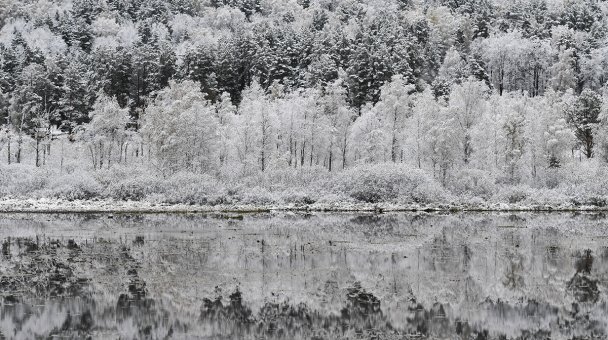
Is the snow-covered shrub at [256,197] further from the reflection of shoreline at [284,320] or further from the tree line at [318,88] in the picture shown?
the reflection of shoreline at [284,320]

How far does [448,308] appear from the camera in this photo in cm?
1647

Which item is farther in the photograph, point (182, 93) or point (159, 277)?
point (182, 93)

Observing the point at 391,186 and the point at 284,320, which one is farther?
the point at 391,186

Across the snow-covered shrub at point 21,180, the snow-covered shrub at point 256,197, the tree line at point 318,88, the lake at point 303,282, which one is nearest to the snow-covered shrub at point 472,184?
the tree line at point 318,88

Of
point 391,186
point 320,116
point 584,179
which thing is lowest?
point 391,186

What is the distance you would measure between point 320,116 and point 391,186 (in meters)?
14.8

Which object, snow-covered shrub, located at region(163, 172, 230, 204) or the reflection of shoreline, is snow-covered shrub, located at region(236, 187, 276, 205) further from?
the reflection of shoreline

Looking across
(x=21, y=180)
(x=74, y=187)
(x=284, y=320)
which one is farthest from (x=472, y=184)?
(x=284, y=320)

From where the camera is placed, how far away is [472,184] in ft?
171

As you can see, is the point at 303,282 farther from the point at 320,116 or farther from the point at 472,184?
the point at 320,116

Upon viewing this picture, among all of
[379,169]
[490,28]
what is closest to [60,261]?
[379,169]

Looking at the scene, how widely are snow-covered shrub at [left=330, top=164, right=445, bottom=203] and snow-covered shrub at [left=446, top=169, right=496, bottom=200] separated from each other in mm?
3021

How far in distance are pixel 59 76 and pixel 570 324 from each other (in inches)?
3485

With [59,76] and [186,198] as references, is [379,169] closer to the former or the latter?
[186,198]
